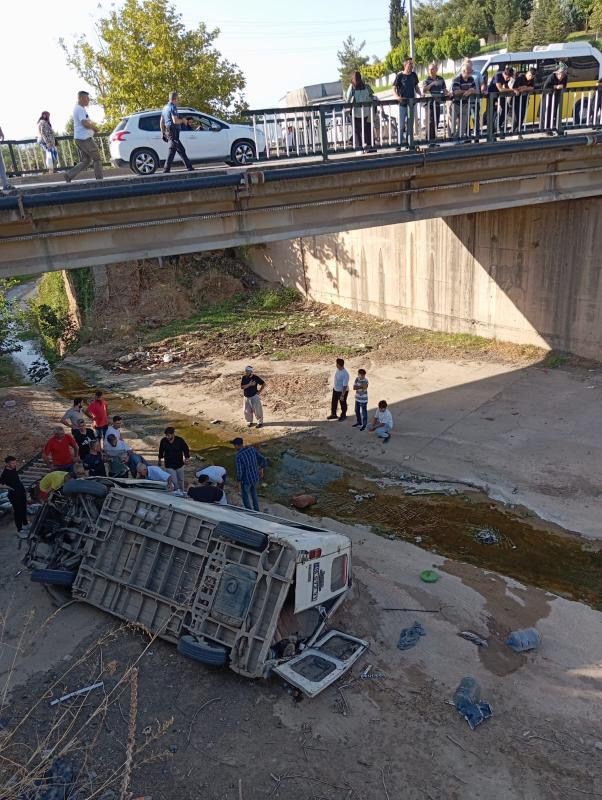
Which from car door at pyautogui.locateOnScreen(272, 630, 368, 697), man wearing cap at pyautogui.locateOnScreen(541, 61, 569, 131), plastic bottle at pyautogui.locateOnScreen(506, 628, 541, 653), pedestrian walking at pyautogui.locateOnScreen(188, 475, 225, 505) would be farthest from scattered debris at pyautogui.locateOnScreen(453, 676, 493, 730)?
man wearing cap at pyautogui.locateOnScreen(541, 61, 569, 131)

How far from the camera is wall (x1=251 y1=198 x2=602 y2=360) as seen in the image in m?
15.4

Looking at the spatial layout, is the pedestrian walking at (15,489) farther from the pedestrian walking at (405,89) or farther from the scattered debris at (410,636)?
the pedestrian walking at (405,89)

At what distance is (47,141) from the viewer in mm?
14359

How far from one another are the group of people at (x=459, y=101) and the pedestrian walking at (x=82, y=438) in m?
7.92

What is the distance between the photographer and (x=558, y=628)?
7113 mm

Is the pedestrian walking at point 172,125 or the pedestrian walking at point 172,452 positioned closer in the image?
the pedestrian walking at point 172,452

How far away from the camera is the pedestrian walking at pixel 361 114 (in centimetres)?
1250

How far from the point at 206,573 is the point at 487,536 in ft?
15.7

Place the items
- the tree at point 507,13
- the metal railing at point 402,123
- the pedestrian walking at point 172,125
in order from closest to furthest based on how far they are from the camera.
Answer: the pedestrian walking at point 172,125, the metal railing at point 402,123, the tree at point 507,13

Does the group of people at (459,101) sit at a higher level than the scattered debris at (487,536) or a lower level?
higher

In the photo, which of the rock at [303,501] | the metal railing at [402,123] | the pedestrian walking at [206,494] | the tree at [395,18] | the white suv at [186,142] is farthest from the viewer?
the tree at [395,18]

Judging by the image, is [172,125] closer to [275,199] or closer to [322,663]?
[275,199]

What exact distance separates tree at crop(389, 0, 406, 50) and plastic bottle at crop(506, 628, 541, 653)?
64688mm

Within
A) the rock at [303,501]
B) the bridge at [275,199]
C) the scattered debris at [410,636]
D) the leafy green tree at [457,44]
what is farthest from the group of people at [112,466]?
the leafy green tree at [457,44]
